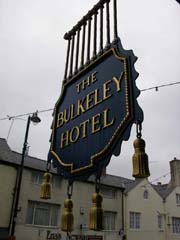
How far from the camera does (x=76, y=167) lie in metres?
4.09

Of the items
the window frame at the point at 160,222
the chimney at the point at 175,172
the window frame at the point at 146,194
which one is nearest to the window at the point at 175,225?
the window frame at the point at 160,222

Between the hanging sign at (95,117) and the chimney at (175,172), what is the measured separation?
31230 millimetres

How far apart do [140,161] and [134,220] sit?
87.3ft

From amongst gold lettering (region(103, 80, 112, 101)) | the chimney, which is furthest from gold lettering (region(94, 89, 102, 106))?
the chimney

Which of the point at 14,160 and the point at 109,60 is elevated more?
the point at 14,160

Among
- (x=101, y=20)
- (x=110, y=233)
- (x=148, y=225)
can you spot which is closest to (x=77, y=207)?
(x=110, y=233)

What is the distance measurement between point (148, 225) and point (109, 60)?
28.0 meters

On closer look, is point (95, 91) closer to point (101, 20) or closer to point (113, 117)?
point (113, 117)

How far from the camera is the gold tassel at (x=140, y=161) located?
346 centimetres

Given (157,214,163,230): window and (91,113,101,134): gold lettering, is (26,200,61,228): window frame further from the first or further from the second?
(91,113,101,134): gold lettering

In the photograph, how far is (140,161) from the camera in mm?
3537

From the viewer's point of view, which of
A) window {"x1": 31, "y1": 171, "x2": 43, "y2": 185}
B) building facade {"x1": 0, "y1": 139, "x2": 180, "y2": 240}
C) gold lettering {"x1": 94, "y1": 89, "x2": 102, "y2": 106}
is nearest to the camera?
gold lettering {"x1": 94, "y1": 89, "x2": 102, "y2": 106}

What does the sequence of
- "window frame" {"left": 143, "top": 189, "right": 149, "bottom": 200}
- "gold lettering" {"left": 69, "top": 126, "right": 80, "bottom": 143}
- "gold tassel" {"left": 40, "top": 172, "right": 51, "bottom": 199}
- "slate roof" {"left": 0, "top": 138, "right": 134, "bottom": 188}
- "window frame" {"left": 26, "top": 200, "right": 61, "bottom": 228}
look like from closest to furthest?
"gold lettering" {"left": 69, "top": 126, "right": 80, "bottom": 143} < "gold tassel" {"left": 40, "top": 172, "right": 51, "bottom": 199} < "window frame" {"left": 26, "top": 200, "right": 61, "bottom": 228} < "slate roof" {"left": 0, "top": 138, "right": 134, "bottom": 188} < "window frame" {"left": 143, "top": 189, "right": 149, "bottom": 200}

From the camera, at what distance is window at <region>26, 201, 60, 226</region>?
22062 millimetres
